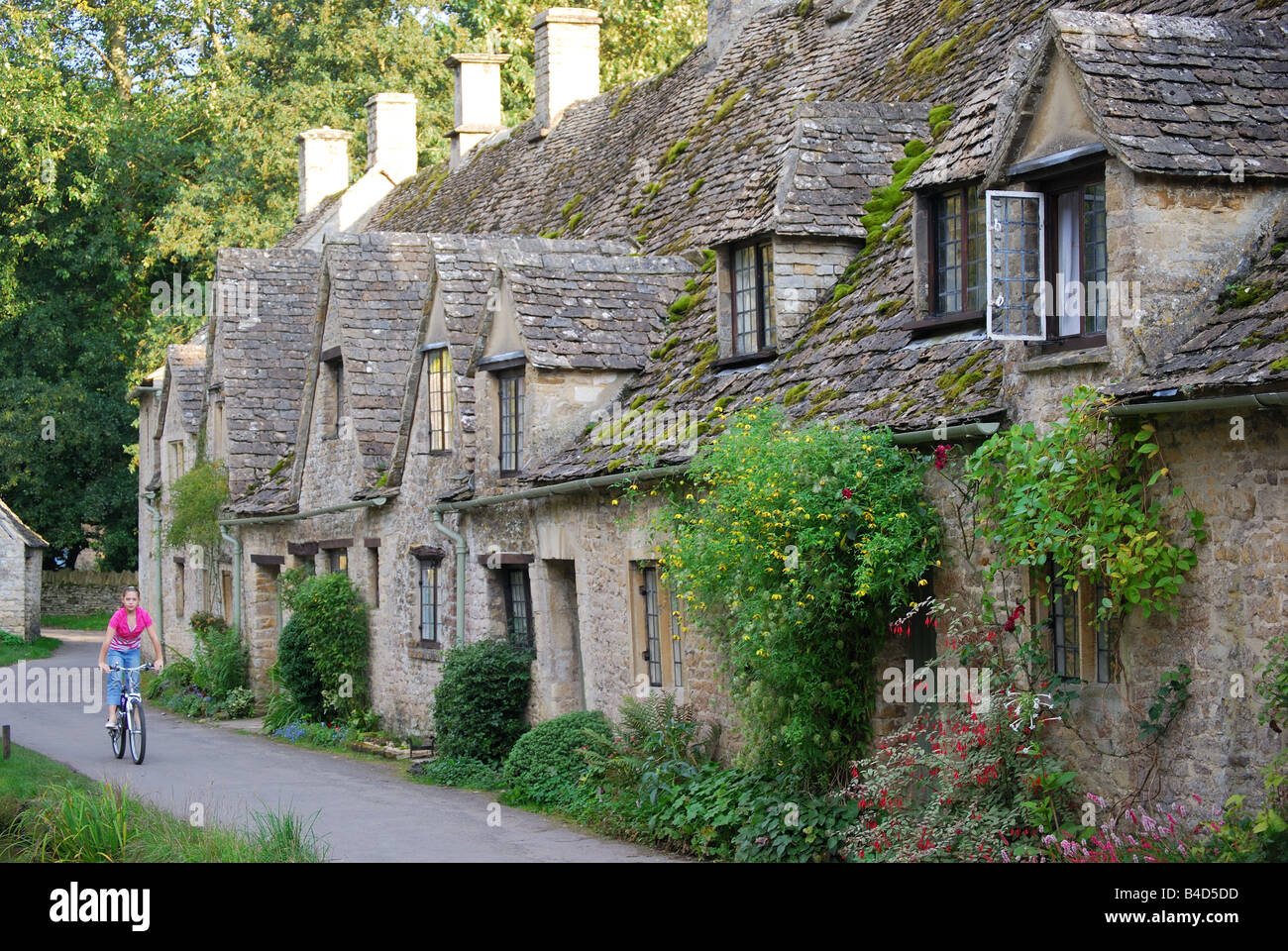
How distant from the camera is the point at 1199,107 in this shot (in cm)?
1029

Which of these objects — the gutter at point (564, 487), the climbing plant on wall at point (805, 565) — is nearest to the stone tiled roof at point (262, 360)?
the gutter at point (564, 487)

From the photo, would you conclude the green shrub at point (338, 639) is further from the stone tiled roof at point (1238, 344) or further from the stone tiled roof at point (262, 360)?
the stone tiled roof at point (1238, 344)

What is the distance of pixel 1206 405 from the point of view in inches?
349

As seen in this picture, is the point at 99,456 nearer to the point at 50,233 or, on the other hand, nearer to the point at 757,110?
the point at 50,233

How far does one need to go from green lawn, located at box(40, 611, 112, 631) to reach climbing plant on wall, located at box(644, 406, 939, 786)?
40.4 m

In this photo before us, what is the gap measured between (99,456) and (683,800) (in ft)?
125

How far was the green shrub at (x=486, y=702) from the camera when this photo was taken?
1777cm

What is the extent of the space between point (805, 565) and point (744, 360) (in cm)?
390

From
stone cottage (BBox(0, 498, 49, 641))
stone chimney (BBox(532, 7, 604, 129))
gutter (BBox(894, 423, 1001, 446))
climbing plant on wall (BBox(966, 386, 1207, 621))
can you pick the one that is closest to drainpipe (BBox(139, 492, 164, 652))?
stone cottage (BBox(0, 498, 49, 641))

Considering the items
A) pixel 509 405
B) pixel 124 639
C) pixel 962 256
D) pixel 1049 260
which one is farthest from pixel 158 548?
pixel 1049 260

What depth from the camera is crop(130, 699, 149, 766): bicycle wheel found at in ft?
60.3

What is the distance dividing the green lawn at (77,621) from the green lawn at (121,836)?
3898 centimetres

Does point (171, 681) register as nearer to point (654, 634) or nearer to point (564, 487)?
point (564, 487)

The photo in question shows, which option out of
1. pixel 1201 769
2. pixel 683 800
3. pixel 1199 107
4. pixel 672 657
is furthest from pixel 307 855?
pixel 1199 107
